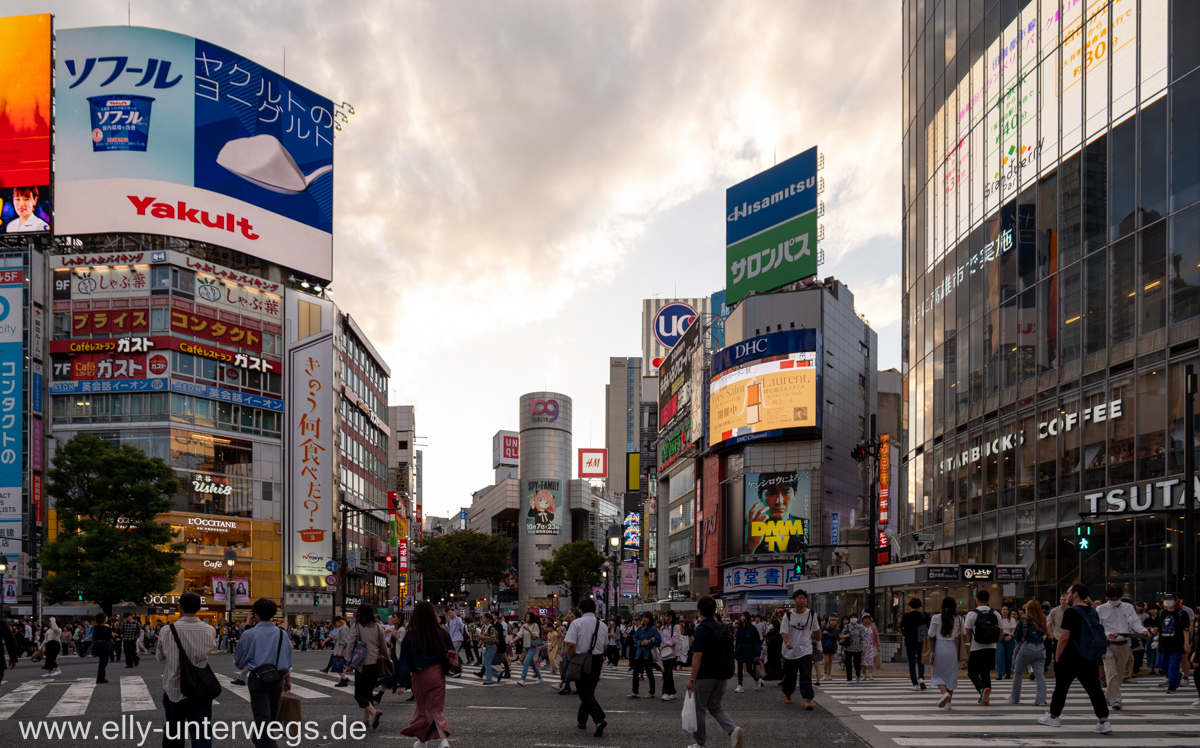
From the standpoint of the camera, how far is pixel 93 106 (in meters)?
69.6

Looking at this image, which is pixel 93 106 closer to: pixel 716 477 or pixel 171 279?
pixel 171 279

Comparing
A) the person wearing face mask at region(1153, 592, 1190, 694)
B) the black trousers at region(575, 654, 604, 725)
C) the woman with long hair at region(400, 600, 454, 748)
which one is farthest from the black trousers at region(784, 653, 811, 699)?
the woman with long hair at region(400, 600, 454, 748)

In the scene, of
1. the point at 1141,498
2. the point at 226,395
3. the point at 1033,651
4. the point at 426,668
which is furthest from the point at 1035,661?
the point at 226,395

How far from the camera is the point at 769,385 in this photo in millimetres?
80250

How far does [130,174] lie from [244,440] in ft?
60.1

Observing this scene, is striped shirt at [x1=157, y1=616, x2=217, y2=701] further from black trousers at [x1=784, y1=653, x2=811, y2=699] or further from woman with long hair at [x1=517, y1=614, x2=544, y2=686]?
woman with long hair at [x1=517, y1=614, x2=544, y2=686]

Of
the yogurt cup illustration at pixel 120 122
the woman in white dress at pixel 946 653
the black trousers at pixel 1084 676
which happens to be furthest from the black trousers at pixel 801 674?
the yogurt cup illustration at pixel 120 122

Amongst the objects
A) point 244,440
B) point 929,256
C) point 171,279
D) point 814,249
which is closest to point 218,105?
point 171,279

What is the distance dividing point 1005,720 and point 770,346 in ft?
214

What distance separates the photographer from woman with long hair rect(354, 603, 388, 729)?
570 inches

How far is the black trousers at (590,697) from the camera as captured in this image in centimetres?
1372

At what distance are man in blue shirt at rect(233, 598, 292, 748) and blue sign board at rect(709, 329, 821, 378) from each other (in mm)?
69243

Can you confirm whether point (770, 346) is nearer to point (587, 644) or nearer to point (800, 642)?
point (800, 642)

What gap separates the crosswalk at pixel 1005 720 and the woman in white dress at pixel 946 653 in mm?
358
